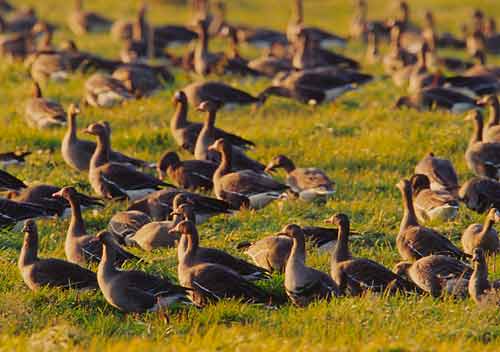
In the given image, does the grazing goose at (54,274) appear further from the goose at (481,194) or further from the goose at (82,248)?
the goose at (481,194)

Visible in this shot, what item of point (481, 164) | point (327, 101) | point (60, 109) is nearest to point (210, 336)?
point (481, 164)

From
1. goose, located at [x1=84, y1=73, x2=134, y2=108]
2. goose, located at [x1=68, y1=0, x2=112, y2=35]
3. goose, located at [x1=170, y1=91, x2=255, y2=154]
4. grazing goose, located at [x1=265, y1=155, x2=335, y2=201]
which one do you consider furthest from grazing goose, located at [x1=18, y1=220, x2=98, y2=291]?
goose, located at [x1=68, y1=0, x2=112, y2=35]

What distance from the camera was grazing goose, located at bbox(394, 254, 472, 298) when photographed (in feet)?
36.5

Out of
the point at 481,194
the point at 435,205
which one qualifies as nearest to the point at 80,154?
the point at 435,205

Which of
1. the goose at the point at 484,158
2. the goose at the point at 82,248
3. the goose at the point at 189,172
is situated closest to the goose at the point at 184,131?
the goose at the point at 189,172

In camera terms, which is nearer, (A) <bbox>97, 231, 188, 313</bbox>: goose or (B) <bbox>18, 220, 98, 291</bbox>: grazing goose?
(A) <bbox>97, 231, 188, 313</bbox>: goose

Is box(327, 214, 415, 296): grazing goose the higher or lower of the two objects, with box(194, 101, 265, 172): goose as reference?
higher

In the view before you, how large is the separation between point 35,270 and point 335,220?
11.1ft

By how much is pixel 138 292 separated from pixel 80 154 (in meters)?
6.92

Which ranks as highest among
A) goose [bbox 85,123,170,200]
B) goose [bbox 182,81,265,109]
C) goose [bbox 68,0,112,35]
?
goose [bbox 182,81,265,109]

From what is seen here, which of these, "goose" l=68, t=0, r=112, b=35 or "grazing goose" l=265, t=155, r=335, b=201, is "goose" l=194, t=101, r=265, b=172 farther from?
"goose" l=68, t=0, r=112, b=35

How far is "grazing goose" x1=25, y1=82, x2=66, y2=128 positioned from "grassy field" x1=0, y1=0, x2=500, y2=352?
0.94 feet

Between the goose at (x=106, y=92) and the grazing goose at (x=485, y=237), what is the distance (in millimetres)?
9728

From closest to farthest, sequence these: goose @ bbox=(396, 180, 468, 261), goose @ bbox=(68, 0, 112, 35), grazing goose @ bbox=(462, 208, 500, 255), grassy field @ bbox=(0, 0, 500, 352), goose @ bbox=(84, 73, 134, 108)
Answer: grassy field @ bbox=(0, 0, 500, 352)
goose @ bbox=(396, 180, 468, 261)
grazing goose @ bbox=(462, 208, 500, 255)
goose @ bbox=(84, 73, 134, 108)
goose @ bbox=(68, 0, 112, 35)
